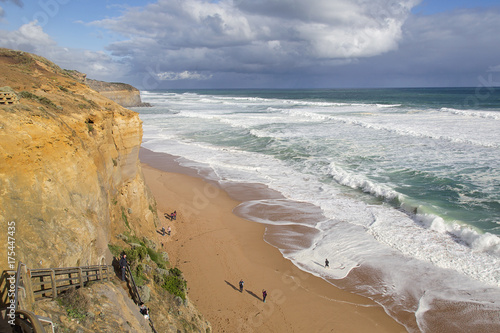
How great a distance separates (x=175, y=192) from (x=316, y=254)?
12.4 meters

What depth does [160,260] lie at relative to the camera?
43.7 ft

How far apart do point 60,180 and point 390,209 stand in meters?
18.9

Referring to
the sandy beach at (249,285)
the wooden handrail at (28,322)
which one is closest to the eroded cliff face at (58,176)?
the wooden handrail at (28,322)

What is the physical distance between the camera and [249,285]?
1396 centimetres

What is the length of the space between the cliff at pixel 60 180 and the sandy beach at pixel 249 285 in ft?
7.14

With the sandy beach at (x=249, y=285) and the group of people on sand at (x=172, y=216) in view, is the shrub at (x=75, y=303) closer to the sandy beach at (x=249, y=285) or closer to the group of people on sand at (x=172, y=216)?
the sandy beach at (x=249, y=285)

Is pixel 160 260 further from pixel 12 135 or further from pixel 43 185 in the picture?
pixel 12 135

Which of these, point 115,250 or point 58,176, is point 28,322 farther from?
point 115,250

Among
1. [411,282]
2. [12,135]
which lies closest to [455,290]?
[411,282]

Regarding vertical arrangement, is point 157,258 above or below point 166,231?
above

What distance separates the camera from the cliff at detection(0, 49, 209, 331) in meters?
7.02

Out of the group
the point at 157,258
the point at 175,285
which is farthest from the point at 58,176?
the point at 157,258

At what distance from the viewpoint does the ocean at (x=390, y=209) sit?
13281mm

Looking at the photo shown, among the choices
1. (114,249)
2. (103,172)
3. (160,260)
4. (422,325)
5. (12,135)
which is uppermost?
(12,135)
